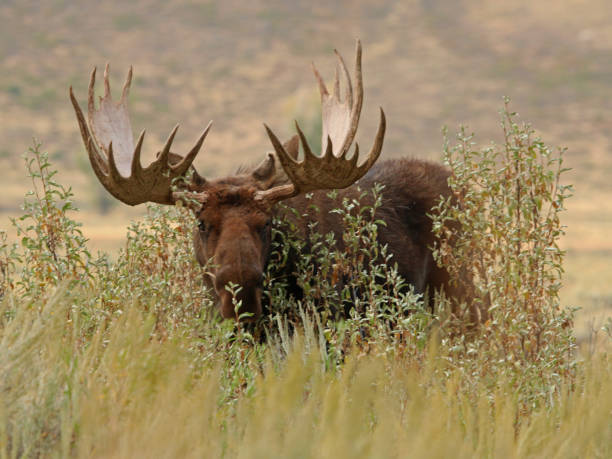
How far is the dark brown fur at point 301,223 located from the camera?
216 inches

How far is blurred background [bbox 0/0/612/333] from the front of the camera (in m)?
85.0

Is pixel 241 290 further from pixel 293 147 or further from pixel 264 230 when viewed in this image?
pixel 293 147

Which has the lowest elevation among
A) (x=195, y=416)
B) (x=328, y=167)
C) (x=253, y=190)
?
(x=195, y=416)

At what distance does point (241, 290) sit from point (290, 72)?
109802 mm

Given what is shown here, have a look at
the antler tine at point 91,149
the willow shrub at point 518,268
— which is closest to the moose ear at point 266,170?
the antler tine at point 91,149

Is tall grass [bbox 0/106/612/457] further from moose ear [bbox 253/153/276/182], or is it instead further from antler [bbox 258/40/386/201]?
moose ear [bbox 253/153/276/182]

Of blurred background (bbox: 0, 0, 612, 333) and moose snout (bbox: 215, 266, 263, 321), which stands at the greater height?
blurred background (bbox: 0, 0, 612, 333)

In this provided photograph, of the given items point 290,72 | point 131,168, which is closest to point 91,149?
point 131,168

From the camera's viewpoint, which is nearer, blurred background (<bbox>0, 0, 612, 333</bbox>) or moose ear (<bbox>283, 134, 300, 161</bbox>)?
moose ear (<bbox>283, 134, 300, 161</bbox>)

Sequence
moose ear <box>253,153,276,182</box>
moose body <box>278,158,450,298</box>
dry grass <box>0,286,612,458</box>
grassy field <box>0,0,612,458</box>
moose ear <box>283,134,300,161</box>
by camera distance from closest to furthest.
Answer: dry grass <box>0,286,612,458</box> < grassy field <box>0,0,612,458</box> < moose ear <box>253,153,276,182</box> < moose body <box>278,158,450,298</box> < moose ear <box>283,134,300,161</box>

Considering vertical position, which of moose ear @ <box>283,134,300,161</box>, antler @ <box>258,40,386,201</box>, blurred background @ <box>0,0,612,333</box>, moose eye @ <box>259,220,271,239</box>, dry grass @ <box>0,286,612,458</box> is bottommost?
dry grass @ <box>0,286,612,458</box>

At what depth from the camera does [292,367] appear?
8.87ft

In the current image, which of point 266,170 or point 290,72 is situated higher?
point 290,72

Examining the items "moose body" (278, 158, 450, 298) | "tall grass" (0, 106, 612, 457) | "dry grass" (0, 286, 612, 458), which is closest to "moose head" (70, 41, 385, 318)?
"tall grass" (0, 106, 612, 457)
